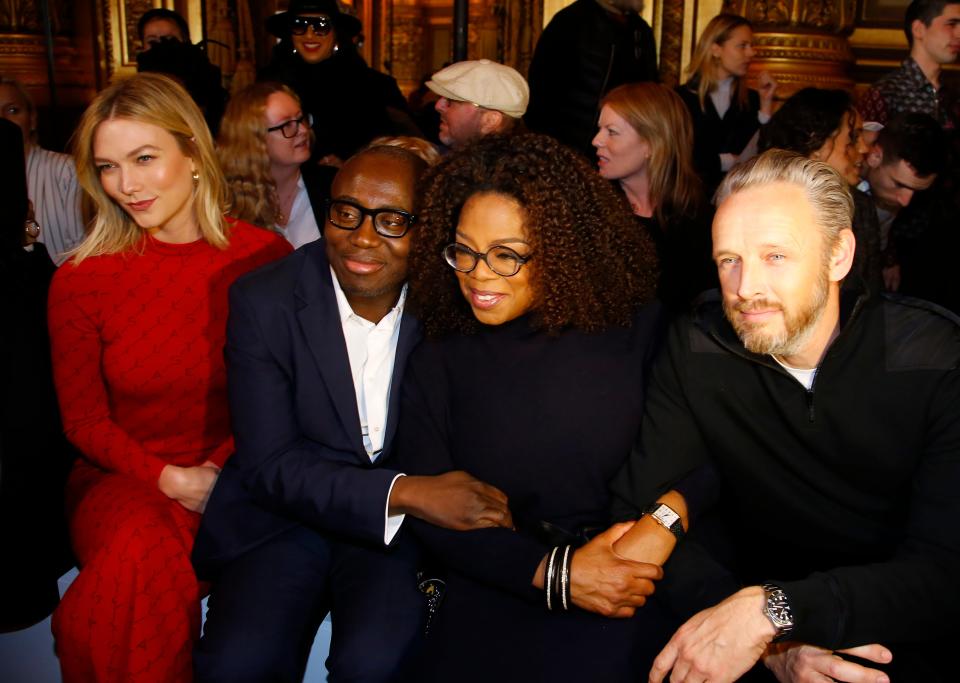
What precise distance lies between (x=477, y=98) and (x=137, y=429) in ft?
8.08

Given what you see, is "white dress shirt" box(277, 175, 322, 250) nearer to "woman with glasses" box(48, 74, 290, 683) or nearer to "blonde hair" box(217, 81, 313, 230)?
"blonde hair" box(217, 81, 313, 230)

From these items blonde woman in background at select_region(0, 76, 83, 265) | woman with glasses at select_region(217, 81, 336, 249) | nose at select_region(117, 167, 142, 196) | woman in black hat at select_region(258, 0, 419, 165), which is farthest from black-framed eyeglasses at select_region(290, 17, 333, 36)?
nose at select_region(117, 167, 142, 196)

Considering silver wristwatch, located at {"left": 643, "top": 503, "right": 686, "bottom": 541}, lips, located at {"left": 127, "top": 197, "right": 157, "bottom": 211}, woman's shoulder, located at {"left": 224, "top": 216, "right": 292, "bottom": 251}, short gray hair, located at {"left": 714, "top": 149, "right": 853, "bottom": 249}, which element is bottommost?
silver wristwatch, located at {"left": 643, "top": 503, "right": 686, "bottom": 541}

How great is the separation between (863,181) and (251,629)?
11.5 feet

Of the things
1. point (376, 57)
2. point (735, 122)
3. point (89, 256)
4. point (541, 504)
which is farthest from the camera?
point (376, 57)

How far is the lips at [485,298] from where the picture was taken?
84.4 inches

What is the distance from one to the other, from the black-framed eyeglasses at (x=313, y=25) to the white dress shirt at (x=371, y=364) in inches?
113

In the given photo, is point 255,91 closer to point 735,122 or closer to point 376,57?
point 735,122

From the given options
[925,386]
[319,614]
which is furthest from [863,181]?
[319,614]

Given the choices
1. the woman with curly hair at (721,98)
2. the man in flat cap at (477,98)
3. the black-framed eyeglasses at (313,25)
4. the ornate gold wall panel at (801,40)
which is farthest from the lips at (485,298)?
the ornate gold wall panel at (801,40)

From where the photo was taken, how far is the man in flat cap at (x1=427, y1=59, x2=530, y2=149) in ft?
14.4

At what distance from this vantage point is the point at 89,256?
2619 mm

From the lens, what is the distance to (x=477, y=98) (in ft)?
14.4

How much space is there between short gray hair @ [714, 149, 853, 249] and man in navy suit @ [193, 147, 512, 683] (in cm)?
88
